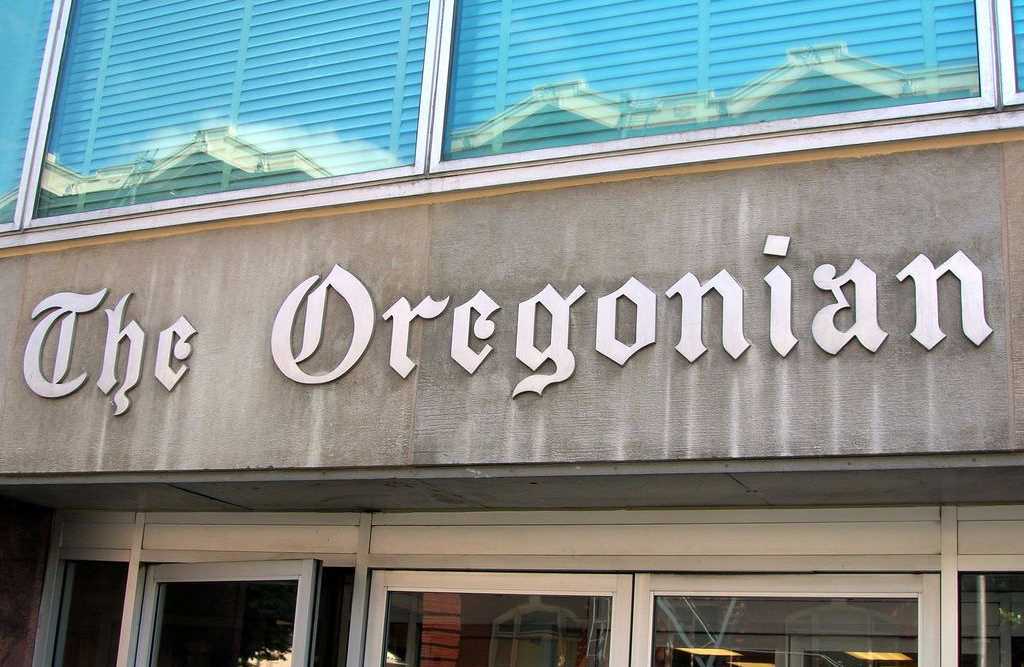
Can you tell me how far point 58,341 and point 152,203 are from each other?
822 millimetres

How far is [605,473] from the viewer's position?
207 inches

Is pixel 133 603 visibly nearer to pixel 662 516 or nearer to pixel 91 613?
pixel 91 613

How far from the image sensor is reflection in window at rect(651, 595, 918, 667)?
5.48 m

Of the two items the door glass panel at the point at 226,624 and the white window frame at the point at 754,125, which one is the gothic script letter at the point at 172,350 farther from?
the white window frame at the point at 754,125

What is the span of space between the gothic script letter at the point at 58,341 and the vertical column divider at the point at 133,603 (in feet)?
3.57

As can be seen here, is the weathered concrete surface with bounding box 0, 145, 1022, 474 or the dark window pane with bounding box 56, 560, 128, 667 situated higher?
the weathered concrete surface with bounding box 0, 145, 1022, 474

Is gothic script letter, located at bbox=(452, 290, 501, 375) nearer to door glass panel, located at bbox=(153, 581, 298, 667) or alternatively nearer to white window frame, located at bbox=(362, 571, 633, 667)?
white window frame, located at bbox=(362, 571, 633, 667)

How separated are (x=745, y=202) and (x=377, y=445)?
184 cm

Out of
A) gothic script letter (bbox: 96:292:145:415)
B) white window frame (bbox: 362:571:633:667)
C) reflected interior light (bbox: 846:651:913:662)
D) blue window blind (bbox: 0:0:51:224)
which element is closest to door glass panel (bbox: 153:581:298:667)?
white window frame (bbox: 362:571:633:667)

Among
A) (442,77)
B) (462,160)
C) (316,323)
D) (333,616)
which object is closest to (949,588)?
(462,160)

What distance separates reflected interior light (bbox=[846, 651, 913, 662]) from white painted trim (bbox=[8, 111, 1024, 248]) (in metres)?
2.09

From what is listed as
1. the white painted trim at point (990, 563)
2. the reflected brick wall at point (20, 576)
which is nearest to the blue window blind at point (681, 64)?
the white painted trim at point (990, 563)

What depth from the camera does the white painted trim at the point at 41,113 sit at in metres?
6.96

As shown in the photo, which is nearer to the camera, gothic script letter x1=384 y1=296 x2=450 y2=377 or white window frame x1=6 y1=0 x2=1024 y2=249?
white window frame x1=6 y1=0 x2=1024 y2=249
